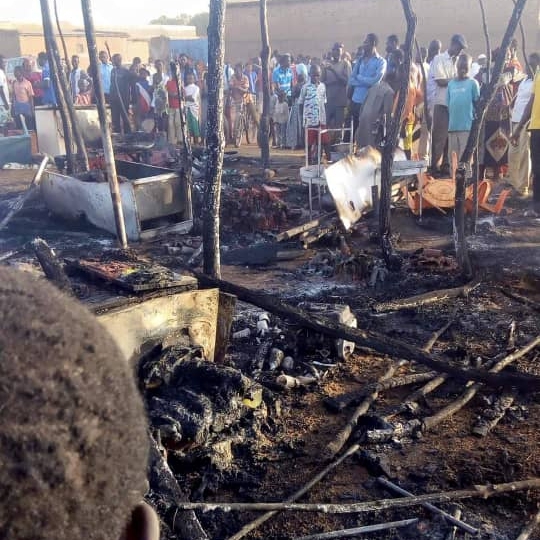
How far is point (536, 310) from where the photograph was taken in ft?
20.8

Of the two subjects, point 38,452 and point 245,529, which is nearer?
point 38,452

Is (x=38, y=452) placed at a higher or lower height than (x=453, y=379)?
higher

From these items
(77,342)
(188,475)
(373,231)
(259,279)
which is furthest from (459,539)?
(373,231)

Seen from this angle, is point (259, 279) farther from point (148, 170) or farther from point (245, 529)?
point (245, 529)

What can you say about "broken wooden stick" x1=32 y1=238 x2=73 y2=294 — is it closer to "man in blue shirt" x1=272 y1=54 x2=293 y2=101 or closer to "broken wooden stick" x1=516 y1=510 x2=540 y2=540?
"broken wooden stick" x1=516 y1=510 x2=540 y2=540

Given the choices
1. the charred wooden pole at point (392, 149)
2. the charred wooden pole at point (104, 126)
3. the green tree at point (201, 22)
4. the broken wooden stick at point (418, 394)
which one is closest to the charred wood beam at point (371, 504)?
the broken wooden stick at point (418, 394)

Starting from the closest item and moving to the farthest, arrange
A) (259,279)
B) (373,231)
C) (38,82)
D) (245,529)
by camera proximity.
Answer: (245,529)
(259,279)
(373,231)
(38,82)

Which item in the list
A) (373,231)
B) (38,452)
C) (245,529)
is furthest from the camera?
(373,231)

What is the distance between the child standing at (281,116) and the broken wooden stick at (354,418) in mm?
13217

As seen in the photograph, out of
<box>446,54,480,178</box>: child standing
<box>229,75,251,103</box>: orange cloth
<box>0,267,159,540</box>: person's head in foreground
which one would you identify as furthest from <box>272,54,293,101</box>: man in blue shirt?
<box>0,267,159,540</box>: person's head in foreground

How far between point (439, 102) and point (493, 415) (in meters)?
9.33

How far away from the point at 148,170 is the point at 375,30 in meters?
18.4

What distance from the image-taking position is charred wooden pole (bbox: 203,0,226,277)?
17.6ft

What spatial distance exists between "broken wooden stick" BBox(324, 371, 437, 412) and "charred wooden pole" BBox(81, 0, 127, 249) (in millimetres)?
4700
